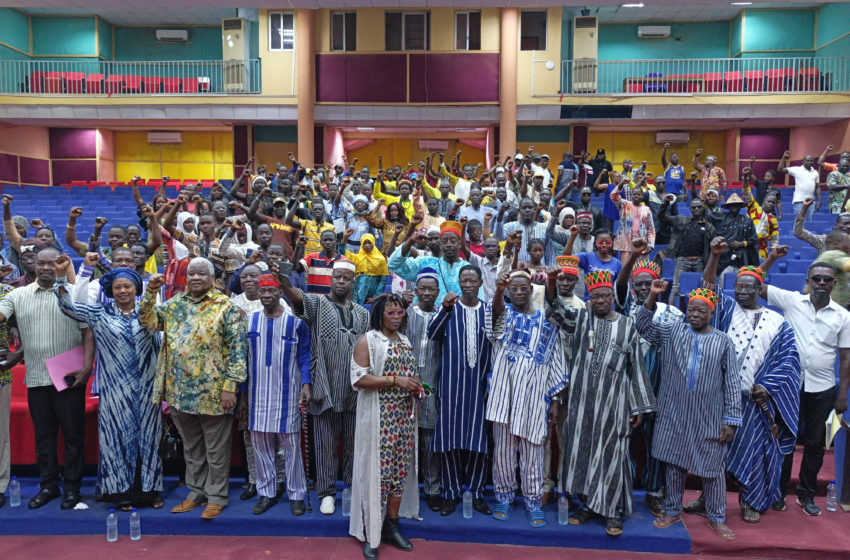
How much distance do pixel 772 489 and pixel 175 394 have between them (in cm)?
410

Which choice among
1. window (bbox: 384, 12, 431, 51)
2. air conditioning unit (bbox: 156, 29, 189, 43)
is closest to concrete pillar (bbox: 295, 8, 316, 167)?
window (bbox: 384, 12, 431, 51)

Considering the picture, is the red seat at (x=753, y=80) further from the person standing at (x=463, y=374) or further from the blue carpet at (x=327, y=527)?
the blue carpet at (x=327, y=527)

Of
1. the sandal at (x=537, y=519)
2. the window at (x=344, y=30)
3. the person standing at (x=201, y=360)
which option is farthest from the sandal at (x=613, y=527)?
the window at (x=344, y=30)

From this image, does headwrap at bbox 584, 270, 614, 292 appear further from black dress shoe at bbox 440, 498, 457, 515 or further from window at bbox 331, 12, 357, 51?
window at bbox 331, 12, 357, 51

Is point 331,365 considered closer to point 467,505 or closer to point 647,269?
point 467,505

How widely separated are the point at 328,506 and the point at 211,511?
0.78m

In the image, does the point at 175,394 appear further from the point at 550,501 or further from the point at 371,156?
the point at 371,156

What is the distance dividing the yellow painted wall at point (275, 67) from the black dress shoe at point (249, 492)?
14683 mm

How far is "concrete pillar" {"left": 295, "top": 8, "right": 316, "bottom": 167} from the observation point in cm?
1722

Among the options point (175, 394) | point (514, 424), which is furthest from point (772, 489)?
point (175, 394)

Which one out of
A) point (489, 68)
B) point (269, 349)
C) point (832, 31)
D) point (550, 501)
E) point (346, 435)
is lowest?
point (550, 501)

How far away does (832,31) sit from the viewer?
59.1 ft

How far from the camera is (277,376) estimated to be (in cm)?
454

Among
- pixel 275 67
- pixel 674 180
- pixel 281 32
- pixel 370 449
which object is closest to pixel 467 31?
pixel 281 32
